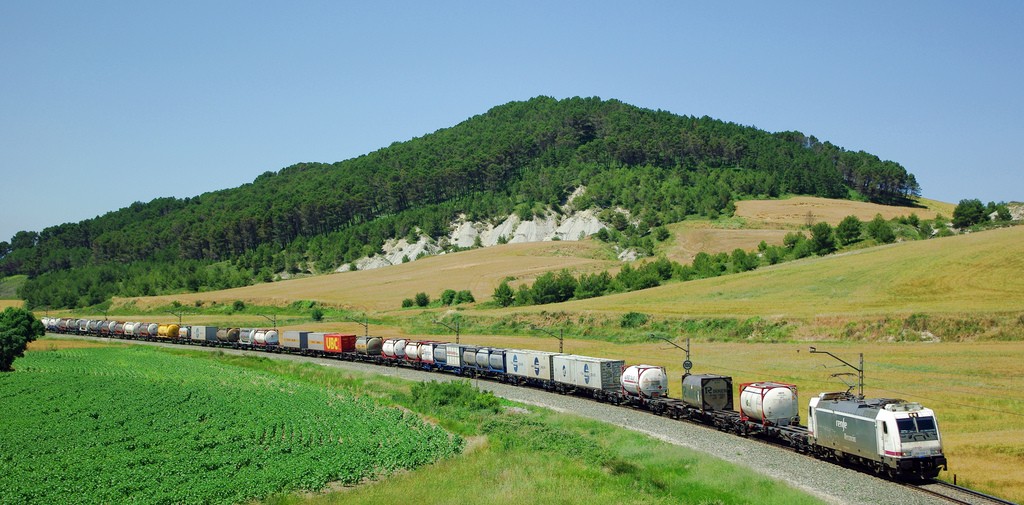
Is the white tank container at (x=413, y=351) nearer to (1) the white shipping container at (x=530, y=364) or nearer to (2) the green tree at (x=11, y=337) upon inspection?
(1) the white shipping container at (x=530, y=364)

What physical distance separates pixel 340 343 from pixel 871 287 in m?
59.0

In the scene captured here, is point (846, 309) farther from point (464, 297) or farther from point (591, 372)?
point (464, 297)

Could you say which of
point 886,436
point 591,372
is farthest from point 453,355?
point 886,436

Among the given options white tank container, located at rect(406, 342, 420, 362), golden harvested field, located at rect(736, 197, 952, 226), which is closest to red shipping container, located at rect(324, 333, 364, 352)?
white tank container, located at rect(406, 342, 420, 362)

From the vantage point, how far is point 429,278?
148 metres

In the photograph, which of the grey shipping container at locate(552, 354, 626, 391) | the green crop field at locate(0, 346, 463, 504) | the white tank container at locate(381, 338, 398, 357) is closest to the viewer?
the green crop field at locate(0, 346, 463, 504)

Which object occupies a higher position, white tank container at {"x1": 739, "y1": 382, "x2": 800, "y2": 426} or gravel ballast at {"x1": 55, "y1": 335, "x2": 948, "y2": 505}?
white tank container at {"x1": 739, "y1": 382, "x2": 800, "y2": 426}

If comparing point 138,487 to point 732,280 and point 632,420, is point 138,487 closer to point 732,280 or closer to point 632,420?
point 632,420

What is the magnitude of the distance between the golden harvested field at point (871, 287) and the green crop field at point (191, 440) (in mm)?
48830

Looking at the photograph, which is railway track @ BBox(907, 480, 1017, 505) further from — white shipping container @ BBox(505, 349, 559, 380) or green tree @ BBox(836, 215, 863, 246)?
green tree @ BBox(836, 215, 863, 246)

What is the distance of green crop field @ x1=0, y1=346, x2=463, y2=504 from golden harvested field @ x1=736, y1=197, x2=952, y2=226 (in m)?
126

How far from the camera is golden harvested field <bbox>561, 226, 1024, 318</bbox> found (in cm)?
7319

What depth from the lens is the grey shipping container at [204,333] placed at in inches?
4232

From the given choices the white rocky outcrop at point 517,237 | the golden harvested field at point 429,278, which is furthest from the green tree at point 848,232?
the white rocky outcrop at point 517,237
